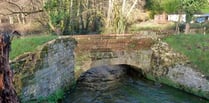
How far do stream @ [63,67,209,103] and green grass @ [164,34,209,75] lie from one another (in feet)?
6.43

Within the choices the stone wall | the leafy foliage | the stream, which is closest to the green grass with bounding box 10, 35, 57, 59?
the stone wall

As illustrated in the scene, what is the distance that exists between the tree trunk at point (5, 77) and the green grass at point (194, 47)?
1518cm

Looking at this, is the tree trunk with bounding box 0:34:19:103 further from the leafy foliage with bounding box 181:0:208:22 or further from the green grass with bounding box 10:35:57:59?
the leafy foliage with bounding box 181:0:208:22

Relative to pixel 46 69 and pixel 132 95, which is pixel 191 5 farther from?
pixel 46 69

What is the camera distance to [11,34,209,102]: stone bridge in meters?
13.3

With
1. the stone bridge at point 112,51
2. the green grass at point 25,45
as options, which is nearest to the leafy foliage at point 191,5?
the stone bridge at point 112,51

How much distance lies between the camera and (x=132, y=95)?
17250 millimetres

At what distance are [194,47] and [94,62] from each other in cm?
647

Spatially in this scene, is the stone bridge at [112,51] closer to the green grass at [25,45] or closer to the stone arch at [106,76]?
the stone arch at [106,76]

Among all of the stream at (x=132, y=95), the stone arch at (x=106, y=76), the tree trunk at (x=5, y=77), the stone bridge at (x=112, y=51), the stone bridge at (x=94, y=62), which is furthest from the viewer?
the stone arch at (x=106, y=76)

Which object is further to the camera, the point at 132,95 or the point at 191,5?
the point at 191,5

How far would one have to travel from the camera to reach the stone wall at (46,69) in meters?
12.6

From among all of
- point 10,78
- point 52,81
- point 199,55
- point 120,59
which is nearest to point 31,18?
point 120,59

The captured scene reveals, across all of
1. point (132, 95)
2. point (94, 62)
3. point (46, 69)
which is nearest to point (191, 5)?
point (94, 62)
